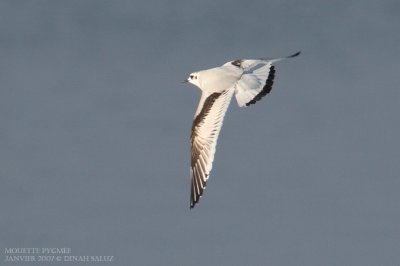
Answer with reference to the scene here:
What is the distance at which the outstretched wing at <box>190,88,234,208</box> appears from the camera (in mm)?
19516

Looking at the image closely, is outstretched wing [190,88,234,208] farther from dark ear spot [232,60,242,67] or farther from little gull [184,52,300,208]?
dark ear spot [232,60,242,67]

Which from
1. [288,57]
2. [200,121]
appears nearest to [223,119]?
[200,121]

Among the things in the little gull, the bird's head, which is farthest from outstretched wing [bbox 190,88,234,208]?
the bird's head

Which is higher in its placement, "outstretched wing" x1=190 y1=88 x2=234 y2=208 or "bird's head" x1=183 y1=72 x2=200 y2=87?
"bird's head" x1=183 y1=72 x2=200 y2=87

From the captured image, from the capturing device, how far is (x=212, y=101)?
64.9 ft

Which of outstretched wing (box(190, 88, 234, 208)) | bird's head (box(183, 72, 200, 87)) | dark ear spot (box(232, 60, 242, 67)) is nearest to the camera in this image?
outstretched wing (box(190, 88, 234, 208))

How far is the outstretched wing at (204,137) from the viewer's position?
1952 cm

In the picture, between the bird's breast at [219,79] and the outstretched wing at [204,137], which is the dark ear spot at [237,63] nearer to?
the bird's breast at [219,79]

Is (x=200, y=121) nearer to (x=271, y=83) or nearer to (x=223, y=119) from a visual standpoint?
(x=223, y=119)

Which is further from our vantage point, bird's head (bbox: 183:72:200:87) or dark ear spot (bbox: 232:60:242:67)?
dark ear spot (bbox: 232:60:242:67)

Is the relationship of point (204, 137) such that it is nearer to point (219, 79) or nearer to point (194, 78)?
point (219, 79)

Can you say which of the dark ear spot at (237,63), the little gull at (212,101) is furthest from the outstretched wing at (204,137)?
the dark ear spot at (237,63)

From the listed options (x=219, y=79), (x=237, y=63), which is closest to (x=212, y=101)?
(x=219, y=79)

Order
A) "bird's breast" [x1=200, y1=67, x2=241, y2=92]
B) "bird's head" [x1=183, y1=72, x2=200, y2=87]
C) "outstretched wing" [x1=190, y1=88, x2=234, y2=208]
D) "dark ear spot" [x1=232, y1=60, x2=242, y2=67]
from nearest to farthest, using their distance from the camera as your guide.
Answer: "outstretched wing" [x1=190, y1=88, x2=234, y2=208], "bird's breast" [x1=200, y1=67, x2=241, y2=92], "bird's head" [x1=183, y1=72, x2=200, y2=87], "dark ear spot" [x1=232, y1=60, x2=242, y2=67]
